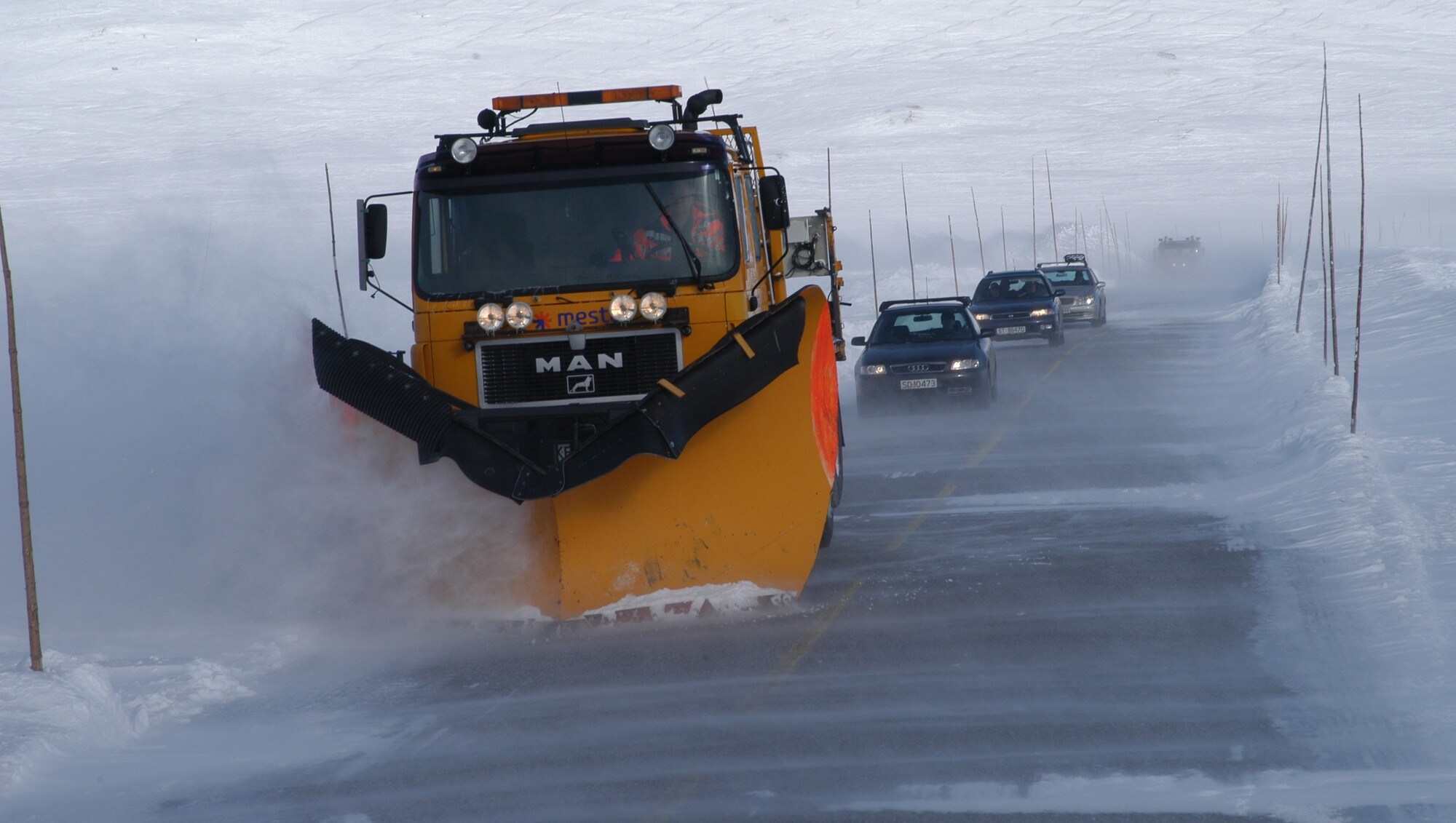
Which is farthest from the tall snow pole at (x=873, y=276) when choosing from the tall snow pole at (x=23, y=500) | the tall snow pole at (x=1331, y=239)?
the tall snow pole at (x=23, y=500)

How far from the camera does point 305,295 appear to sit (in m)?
16.4

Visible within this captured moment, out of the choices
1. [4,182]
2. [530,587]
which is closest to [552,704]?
[530,587]

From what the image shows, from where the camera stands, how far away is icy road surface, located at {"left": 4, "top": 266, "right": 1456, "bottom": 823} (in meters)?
4.98

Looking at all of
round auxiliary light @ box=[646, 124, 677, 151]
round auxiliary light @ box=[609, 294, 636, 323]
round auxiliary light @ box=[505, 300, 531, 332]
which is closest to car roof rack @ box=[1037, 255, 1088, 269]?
round auxiliary light @ box=[646, 124, 677, 151]

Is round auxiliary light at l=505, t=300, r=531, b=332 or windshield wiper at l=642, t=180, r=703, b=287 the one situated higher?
windshield wiper at l=642, t=180, r=703, b=287

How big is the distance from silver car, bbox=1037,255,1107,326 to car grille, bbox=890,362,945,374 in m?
17.5

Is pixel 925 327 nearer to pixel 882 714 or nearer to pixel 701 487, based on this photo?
pixel 701 487

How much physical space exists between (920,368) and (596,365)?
11.0 m

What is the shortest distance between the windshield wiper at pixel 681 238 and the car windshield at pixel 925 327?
37.3ft

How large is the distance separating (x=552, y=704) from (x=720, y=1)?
13870 cm

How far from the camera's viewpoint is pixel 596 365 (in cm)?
804

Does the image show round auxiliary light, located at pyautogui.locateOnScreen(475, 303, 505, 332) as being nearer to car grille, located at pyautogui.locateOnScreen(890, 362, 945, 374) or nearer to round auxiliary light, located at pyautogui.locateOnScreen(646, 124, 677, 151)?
round auxiliary light, located at pyautogui.locateOnScreen(646, 124, 677, 151)

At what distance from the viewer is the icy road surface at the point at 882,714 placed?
498 cm

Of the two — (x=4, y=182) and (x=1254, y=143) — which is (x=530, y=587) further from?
(x=1254, y=143)
